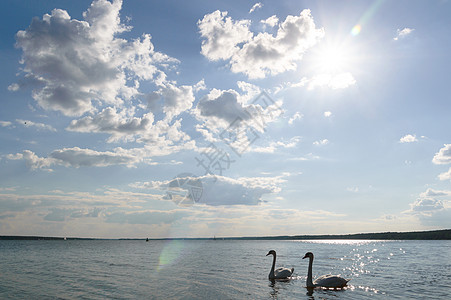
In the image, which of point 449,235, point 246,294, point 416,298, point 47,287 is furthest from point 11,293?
point 449,235

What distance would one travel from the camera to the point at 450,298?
19.8 metres

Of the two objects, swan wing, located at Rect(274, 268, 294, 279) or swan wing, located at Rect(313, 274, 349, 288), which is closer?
swan wing, located at Rect(313, 274, 349, 288)

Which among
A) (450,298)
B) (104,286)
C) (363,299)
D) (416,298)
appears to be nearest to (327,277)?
(363,299)

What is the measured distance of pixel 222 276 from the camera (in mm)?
30453

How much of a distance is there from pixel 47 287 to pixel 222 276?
14994mm

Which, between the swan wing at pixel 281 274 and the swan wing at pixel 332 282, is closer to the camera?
the swan wing at pixel 332 282

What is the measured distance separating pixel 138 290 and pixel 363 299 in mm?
15601

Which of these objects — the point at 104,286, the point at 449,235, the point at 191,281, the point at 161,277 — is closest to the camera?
the point at 104,286

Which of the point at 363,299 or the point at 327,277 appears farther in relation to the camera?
the point at 327,277

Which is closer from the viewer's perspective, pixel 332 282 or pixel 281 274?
pixel 332 282

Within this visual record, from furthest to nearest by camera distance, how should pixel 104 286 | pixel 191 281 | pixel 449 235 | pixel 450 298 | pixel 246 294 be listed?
pixel 449 235 < pixel 191 281 < pixel 104 286 < pixel 246 294 < pixel 450 298

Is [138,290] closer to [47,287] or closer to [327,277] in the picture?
[47,287]

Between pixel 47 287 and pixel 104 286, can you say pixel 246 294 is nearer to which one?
pixel 104 286

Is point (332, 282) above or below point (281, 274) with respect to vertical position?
above
